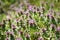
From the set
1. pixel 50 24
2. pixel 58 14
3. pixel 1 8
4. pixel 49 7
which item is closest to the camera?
pixel 50 24

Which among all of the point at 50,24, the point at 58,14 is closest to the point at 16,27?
the point at 50,24

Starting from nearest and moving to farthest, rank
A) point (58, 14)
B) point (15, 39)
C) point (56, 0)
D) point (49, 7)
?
point (15, 39), point (58, 14), point (49, 7), point (56, 0)

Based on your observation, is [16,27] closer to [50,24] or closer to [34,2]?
[50,24]

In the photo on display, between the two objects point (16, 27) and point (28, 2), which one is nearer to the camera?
point (16, 27)

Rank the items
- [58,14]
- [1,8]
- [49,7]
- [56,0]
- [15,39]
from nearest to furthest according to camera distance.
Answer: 1. [15,39]
2. [58,14]
3. [49,7]
4. [56,0]
5. [1,8]

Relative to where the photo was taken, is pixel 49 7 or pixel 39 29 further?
pixel 49 7

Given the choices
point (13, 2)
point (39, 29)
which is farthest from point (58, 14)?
point (13, 2)

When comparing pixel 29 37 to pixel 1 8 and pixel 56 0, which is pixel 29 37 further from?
pixel 1 8

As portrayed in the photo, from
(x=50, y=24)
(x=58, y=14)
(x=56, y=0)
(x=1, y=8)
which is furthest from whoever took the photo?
(x=1, y=8)
